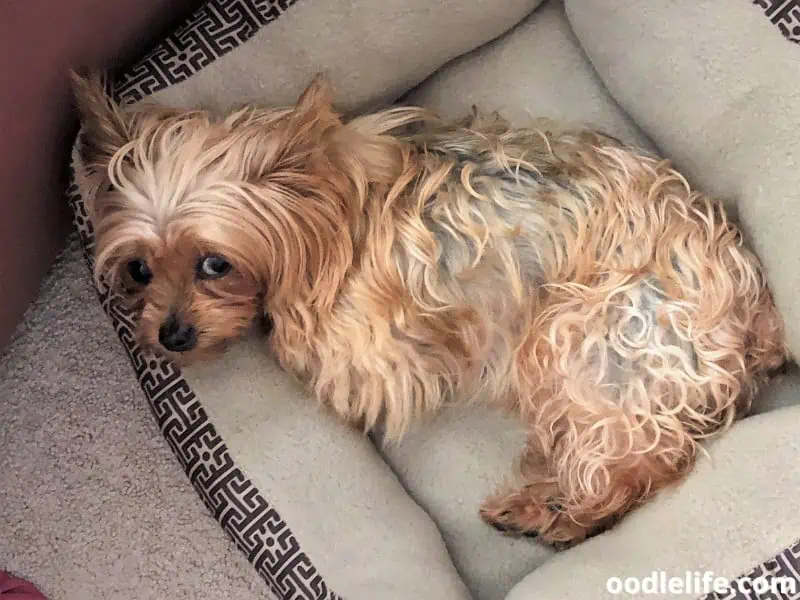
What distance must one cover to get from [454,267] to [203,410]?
0.55 metres

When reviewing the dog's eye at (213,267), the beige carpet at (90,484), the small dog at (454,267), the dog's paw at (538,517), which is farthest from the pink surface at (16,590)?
the dog's paw at (538,517)

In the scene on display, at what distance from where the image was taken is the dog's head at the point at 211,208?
1.33 meters

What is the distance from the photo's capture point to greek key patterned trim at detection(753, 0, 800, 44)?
57.6 inches

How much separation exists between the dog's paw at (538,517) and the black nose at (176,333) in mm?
644

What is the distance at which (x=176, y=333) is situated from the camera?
4.66 feet

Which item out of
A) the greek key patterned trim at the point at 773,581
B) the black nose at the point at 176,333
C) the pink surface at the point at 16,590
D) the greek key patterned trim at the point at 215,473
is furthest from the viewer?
the pink surface at the point at 16,590

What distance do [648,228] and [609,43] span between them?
45 cm

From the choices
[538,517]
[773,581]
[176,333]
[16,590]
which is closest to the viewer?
[773,581]

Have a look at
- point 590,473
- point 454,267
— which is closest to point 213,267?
point 454,267

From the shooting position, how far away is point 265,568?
1.54 metres

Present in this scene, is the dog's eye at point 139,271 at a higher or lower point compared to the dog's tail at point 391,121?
lower

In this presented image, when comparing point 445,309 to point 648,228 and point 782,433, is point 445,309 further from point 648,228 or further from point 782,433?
point 782,433

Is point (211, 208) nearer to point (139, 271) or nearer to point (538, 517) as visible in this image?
point (139, 271)

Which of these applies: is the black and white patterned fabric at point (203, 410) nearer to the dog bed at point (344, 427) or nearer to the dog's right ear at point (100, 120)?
the dog bed at point (344, 427)
